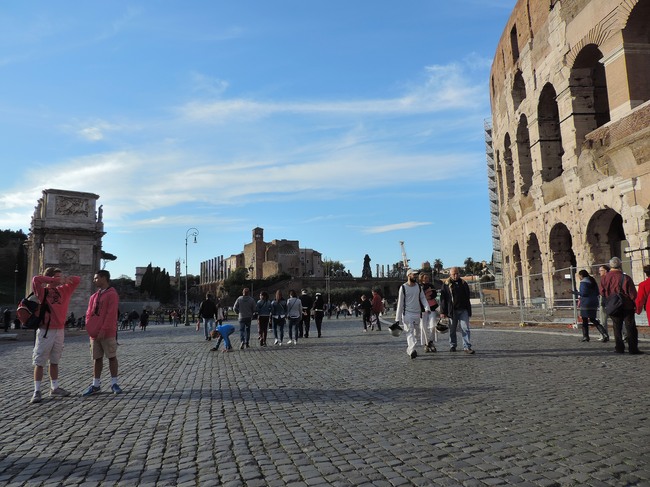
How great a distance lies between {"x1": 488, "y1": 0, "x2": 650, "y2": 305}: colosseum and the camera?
1387cm

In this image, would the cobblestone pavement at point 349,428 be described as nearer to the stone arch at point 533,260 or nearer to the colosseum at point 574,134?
the colosseum at point 574,134

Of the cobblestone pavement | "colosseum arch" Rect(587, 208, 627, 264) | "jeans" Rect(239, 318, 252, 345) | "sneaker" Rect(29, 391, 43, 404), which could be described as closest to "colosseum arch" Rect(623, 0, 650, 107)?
"colosseum arch" Rect(587, 208, 627, 264)

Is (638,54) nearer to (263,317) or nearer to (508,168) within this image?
(508,168)

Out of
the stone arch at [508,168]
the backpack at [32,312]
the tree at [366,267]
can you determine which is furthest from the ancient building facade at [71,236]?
the tree at [366,267]

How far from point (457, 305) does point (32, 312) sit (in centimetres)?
679

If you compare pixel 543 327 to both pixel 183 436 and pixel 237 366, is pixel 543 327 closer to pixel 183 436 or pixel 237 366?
pixel 237 366

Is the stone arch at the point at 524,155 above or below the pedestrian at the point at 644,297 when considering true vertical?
above

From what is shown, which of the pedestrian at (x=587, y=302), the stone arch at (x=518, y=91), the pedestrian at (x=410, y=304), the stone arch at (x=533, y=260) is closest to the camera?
the pedestrian at (x=410, y=304)

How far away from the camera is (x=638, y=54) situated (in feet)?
45.4

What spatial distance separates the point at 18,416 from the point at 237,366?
3.91 m

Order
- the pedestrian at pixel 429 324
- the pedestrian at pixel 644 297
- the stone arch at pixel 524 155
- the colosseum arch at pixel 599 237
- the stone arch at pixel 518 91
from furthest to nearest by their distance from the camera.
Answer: the stone arch at pixel 518 91 → the stone arch at pixel 524 155 → the colosseum arch at pixel 599 237 → the pedestrian at pixel 429 324 → the pedestrian at pixel 644 297

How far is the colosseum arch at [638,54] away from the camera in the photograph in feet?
45.3

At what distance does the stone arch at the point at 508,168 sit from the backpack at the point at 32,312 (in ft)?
77.7

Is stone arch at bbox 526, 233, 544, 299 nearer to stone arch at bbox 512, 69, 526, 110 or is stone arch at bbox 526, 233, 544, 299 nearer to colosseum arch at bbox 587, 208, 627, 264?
colosseum arch at bbox 587, 208, 627, 264
